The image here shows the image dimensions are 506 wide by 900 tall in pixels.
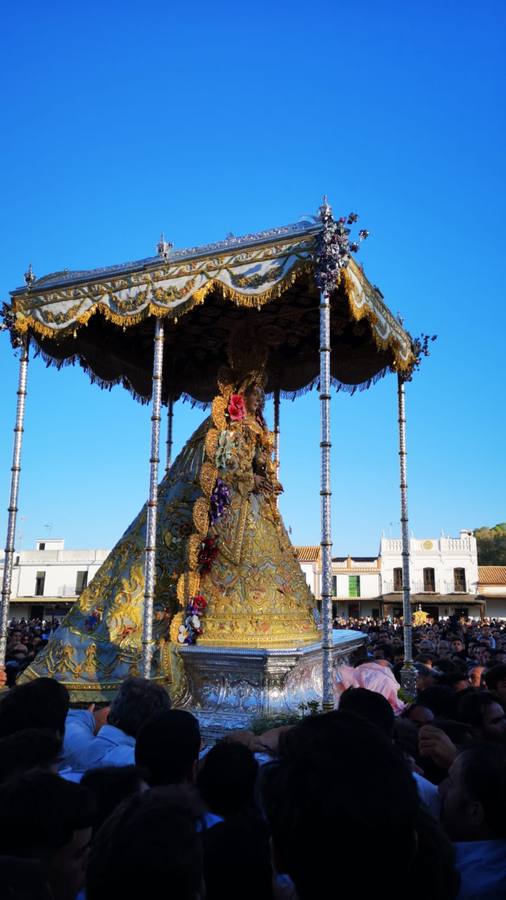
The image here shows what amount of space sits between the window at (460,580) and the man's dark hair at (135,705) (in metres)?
41.0

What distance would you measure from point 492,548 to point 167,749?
59525 millimetres

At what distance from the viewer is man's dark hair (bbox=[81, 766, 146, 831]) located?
2.29 metres

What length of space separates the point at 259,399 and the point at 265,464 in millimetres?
1078

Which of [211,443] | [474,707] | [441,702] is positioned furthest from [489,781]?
[211,443]

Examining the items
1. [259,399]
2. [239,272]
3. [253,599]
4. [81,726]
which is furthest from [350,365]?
[81,726]

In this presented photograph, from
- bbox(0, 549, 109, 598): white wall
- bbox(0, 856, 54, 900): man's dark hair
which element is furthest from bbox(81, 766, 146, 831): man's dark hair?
bbox(0, 549, 109, 598): white wall

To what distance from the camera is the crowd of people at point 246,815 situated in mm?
1285

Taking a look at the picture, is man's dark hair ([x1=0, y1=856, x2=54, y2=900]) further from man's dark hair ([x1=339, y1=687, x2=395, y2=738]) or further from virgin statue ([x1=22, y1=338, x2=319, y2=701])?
virgin statue ([x1=22, y1=338, x2=319, y2=701])

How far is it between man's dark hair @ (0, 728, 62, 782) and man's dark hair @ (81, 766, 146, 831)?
22 cm

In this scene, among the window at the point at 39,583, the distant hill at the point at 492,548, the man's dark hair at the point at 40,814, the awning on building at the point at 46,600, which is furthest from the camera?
the distant hill at the point at 492,548

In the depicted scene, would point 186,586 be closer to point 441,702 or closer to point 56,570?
point 441,702

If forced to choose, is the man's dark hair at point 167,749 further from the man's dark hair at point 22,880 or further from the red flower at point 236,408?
the red flower at point 236,408

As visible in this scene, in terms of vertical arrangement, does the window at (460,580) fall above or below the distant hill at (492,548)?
below

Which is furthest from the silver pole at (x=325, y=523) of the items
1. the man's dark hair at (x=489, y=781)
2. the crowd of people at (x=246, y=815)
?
the man's dark hair at (x=489, y=781)
